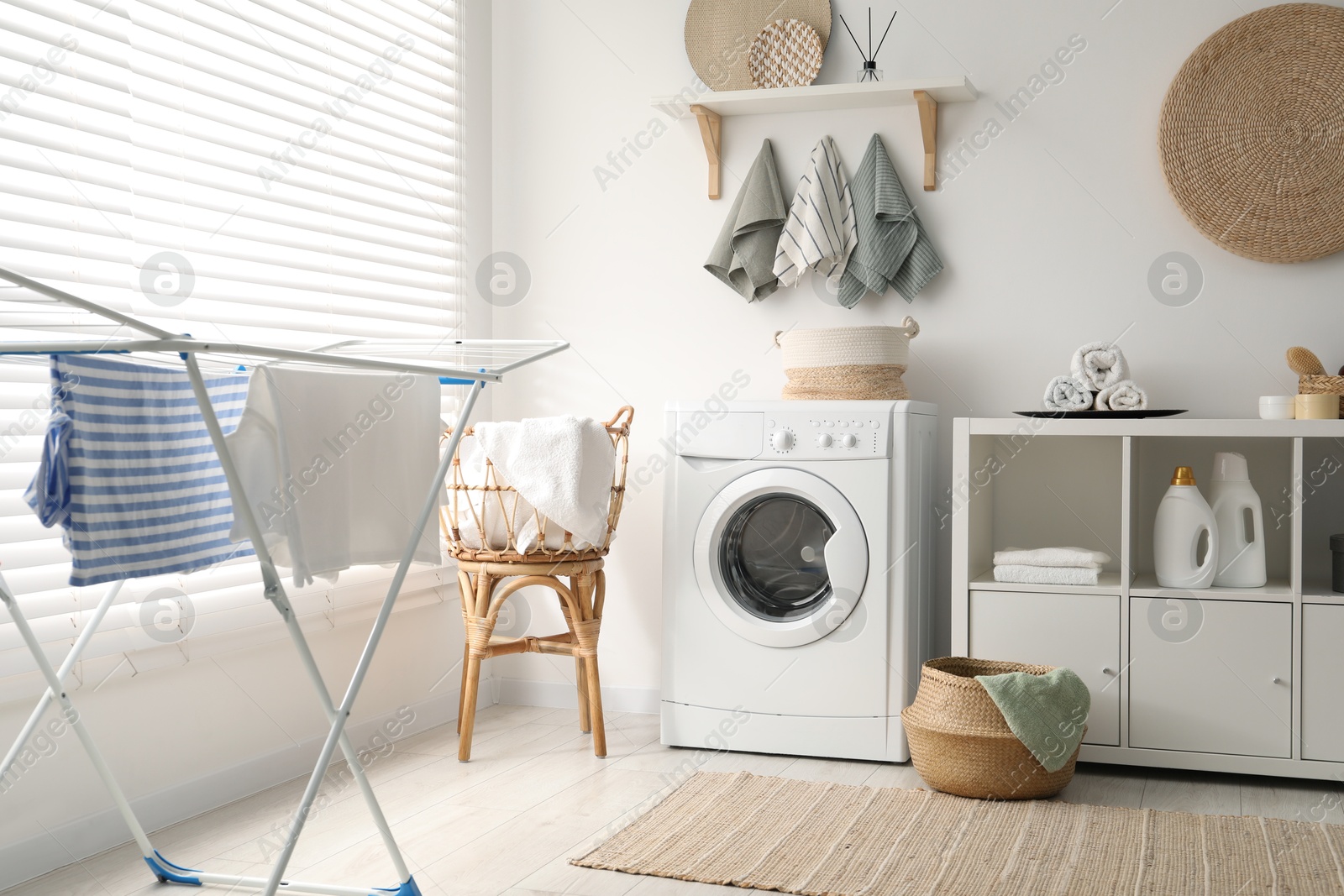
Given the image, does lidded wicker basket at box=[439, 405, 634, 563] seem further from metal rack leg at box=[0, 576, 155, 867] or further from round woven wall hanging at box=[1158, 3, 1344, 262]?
round woven wall hanging at box=[1158, 3, 1344, 262]

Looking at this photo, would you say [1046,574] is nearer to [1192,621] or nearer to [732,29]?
[1192,621]

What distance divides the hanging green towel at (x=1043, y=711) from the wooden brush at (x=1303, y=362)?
906 mm

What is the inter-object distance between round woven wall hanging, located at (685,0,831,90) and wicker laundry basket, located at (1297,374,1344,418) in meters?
1.50

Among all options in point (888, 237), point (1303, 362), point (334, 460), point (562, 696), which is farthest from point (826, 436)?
point (334, 460)

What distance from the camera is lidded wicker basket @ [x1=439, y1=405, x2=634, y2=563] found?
8.93ft

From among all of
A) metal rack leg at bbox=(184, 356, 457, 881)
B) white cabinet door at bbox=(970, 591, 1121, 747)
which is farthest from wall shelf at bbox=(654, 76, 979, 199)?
metal rack leg at bbox=(184, 356, 457, 881)

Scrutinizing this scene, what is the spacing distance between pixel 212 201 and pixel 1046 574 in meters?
2.02

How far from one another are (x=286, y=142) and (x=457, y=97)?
2.67 feet

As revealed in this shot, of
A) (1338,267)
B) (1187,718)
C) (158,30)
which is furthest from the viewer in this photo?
(1338,267)

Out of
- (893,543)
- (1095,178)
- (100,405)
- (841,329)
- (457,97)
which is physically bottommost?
(893,543)

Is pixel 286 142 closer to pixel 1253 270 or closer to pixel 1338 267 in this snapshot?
pixel 1253 270

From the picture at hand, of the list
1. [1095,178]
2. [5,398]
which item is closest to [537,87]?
[1095,178]

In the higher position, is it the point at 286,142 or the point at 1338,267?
the point at 286,142

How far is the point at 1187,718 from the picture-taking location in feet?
8.29
